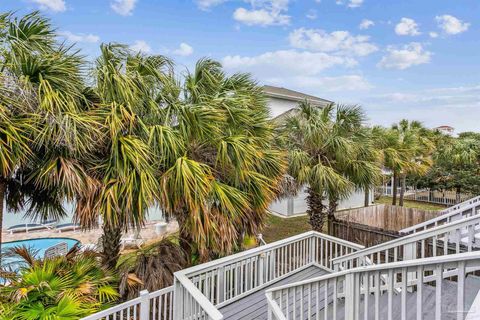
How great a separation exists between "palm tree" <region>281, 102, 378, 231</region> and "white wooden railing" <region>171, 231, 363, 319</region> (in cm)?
179

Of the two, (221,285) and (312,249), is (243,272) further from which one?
(312,249)

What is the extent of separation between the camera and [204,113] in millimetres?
4875

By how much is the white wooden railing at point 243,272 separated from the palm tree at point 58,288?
1.19 m

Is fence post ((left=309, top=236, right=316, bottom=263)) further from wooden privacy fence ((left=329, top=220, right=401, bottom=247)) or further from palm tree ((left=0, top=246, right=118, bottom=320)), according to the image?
palm tree ((left=0, top=246, right=118, bottom=320))

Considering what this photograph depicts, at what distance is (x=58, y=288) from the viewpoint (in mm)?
3783

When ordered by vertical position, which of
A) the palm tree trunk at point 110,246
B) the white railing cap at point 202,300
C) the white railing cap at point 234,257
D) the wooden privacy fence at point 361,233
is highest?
the palm tree trunk at point 110,246

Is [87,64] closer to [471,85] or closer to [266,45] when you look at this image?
[266,45]

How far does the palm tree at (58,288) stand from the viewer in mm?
3389

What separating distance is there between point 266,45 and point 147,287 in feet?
39.3

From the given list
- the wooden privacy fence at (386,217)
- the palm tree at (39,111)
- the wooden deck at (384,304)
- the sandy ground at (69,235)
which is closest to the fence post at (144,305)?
the wooden deck at (384,304)

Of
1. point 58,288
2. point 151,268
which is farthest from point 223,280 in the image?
point 58,288

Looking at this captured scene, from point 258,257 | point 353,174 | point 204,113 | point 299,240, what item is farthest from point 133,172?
point 353,174

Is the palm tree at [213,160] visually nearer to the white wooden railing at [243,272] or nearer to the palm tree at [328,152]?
the white wooden railing at [243,272]

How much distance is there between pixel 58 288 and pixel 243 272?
3.27 m
